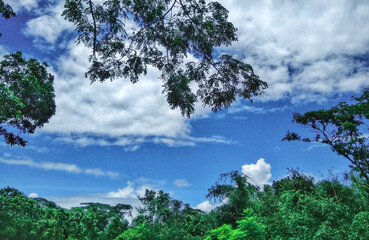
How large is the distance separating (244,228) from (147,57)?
573 cm

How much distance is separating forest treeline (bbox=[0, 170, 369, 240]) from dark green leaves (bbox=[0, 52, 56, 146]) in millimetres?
4947

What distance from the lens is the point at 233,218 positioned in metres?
17.6

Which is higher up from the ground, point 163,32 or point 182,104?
point 163,32

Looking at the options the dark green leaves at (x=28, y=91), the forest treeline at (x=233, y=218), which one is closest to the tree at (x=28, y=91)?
the dark green leaves at (x=28, y=91)

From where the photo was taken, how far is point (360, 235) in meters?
8.15

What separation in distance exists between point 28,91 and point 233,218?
14301 mm

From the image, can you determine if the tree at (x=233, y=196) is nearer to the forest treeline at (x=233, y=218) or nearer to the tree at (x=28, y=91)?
the forest treeline at (x=233, y=218)

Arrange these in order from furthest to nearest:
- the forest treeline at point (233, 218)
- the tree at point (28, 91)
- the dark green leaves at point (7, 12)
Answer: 1. the tree at point (28, 91)
2. the dark green leaves at point (7, 12)
3. the forest treeline at point (233, 218)

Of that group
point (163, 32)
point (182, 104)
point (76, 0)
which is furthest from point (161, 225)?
point (76, 0)

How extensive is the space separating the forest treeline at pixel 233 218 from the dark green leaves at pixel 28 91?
195 inches

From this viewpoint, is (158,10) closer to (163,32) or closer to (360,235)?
(163,32)

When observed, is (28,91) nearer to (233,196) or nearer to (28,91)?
(28,91)

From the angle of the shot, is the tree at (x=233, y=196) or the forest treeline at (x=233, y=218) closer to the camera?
the forest treeline at (x=233, y=218)

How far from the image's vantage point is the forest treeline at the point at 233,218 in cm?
869
